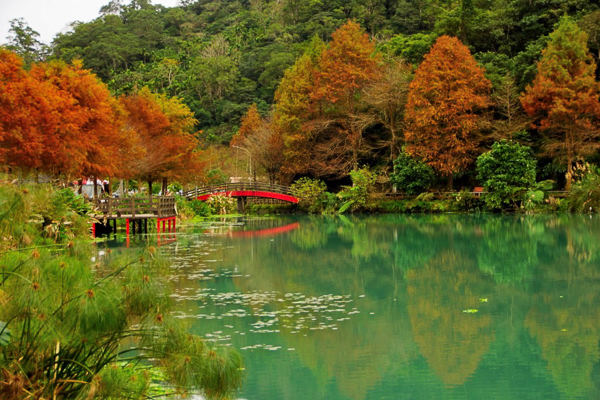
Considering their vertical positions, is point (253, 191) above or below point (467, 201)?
above

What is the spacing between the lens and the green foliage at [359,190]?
134ft

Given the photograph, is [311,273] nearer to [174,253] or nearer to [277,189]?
[174,253]

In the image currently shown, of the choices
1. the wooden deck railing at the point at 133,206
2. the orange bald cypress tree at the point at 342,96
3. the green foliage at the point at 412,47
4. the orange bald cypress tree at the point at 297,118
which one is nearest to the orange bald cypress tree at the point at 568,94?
the green foliage at the point at 412,47

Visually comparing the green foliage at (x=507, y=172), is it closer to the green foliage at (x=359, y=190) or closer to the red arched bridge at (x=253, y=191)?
the green foliage at (x=359, y=190)

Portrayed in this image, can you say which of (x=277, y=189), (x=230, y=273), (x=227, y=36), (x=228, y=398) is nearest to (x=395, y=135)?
(x=277, y=189)

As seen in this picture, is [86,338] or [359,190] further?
[359,190]

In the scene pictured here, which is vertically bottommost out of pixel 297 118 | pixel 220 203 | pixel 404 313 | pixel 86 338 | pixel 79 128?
pixel 404 313

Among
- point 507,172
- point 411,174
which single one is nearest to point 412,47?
point 411,174

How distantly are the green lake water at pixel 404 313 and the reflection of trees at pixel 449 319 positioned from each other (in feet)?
0.08

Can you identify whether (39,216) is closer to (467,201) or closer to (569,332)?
(569,332)

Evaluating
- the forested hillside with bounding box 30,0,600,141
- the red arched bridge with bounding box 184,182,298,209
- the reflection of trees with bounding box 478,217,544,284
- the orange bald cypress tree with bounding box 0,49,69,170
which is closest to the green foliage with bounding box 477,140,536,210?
the forested hillside with bounding box 30,0,600,141

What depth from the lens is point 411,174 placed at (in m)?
39.8

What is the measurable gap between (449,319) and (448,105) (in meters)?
27.4

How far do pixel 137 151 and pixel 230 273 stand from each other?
18820mm
